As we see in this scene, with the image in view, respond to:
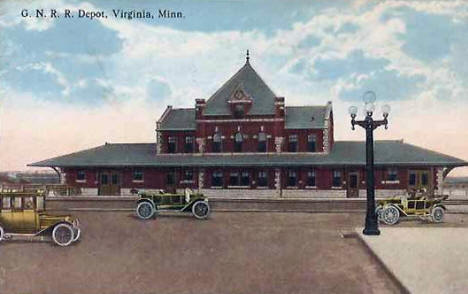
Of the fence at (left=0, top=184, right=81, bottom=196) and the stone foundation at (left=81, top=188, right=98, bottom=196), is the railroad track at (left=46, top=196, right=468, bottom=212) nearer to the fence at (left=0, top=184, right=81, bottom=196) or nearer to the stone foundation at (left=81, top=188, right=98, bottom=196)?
the fence at (left=0, top=184, right=81, bottom=196)

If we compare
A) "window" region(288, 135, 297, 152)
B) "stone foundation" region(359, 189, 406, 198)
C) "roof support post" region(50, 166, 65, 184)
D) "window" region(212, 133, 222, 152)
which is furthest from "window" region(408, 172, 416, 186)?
"roof support post" region(50, 166, 65, 184)

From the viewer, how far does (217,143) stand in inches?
380

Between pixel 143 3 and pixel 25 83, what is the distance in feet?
7.69

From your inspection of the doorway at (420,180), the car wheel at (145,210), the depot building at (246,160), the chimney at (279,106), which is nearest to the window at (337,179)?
the depot building at (246,160)

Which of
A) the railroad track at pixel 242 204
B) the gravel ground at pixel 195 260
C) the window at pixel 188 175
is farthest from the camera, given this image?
the window at pixel 188 175

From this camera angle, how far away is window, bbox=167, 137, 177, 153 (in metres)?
9.48

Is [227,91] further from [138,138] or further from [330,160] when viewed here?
[330,160]

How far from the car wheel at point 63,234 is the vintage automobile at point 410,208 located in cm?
566

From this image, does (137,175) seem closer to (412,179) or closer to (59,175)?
(59,175)

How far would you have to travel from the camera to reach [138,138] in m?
8.23

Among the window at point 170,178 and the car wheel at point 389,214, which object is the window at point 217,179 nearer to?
the window at point 170,178

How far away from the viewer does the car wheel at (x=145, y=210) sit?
894 cm

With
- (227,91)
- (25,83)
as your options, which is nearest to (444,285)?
(227,91)

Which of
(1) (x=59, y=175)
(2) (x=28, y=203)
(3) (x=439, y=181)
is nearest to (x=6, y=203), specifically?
(2) (x=28, y=203)
